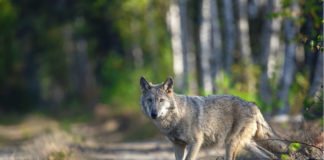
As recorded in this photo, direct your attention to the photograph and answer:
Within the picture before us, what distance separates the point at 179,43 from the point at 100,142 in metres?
12.1

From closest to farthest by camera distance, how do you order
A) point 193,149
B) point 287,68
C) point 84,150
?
point 193,149 → point 84,150 → point 287,68

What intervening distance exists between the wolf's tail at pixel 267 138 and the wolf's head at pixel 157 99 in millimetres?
1535

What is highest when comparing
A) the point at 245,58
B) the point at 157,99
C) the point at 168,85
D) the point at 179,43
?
the point at 179,43

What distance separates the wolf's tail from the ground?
801 millimetres

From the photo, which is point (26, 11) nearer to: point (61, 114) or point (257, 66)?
point (61, 114)

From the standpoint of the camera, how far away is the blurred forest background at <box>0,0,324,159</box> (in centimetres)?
2817

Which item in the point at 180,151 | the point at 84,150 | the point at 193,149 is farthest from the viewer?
the point at 84,150

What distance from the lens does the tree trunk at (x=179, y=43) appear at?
31859mm

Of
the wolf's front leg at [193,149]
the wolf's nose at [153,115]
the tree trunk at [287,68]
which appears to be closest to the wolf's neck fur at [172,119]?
the wolf's nose at [153,115]

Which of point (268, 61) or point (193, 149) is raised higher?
point (268, 61)

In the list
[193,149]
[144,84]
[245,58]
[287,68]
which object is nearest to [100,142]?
[287,68]

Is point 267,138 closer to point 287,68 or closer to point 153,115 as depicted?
point 153,115

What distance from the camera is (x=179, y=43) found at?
36.7 metres

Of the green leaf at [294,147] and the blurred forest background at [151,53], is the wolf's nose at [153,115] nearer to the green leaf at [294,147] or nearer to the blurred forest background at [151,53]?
the green leaf at [294,147]
